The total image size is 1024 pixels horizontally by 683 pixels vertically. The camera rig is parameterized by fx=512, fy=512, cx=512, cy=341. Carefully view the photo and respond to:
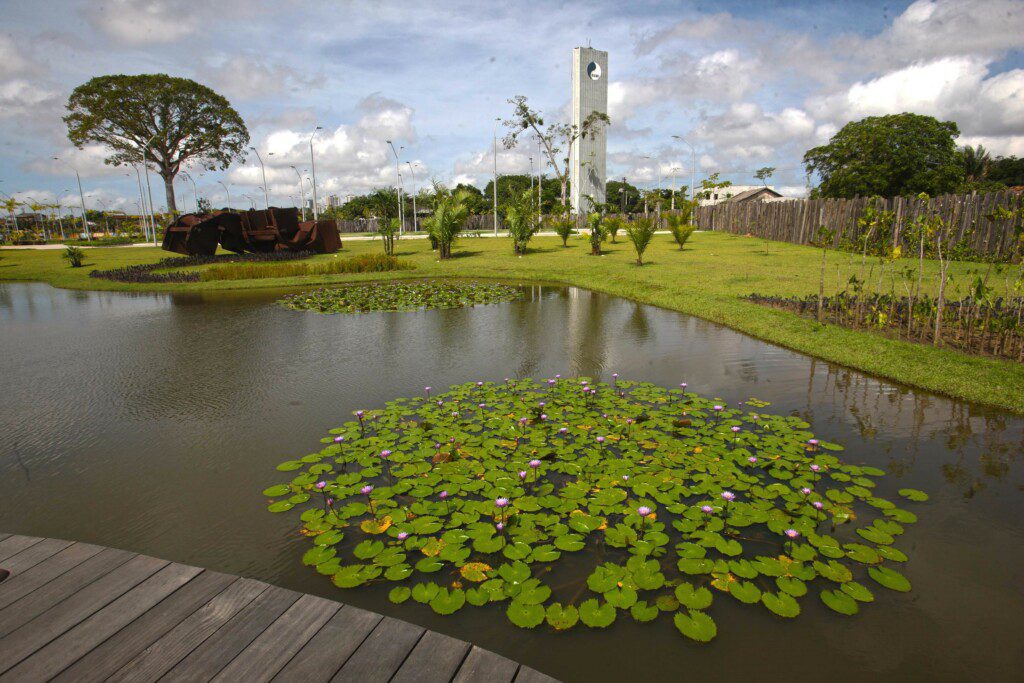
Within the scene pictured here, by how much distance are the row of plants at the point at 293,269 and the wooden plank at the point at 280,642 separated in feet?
56.8

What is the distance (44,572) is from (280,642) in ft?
4.83

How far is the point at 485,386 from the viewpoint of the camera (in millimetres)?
6266

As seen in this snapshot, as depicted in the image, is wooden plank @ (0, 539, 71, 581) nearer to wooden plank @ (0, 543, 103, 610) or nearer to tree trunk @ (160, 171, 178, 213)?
wooden plank @ (0, 543, 103, 610)

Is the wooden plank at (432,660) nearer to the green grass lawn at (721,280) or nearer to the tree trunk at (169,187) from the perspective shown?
the green grass lawn at (721,280)

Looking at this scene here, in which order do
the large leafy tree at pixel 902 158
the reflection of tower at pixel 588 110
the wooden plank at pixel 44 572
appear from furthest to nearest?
the reflection of tower at pixel 588 110
the large leafy tree at pixel 902 158
the wooden plank at pixel 44 572

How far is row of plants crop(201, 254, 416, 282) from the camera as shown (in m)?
17.7

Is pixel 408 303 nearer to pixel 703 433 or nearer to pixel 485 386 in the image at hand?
pixel 485 386

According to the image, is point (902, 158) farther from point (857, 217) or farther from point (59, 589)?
point (59, 589)

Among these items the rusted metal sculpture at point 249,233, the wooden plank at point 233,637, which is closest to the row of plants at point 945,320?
the wooden plank at point 233,637

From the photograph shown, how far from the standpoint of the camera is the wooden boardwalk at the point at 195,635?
2.05m

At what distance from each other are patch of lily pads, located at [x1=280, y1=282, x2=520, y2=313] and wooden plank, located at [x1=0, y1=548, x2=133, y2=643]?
940 centimetres

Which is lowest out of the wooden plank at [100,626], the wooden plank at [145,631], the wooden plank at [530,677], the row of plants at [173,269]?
the wooden plank at [530,677]

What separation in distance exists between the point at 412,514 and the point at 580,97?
6002 centimetres

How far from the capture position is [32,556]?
277cm
